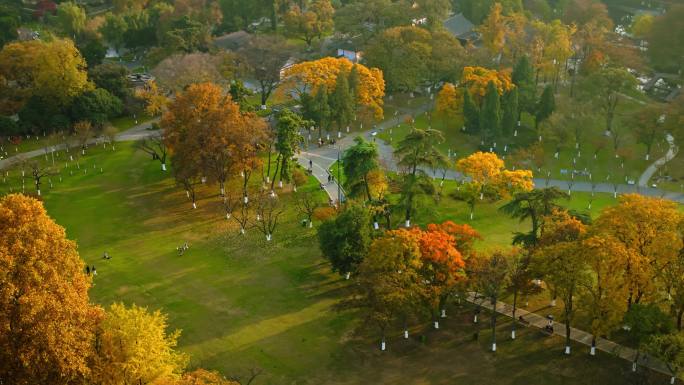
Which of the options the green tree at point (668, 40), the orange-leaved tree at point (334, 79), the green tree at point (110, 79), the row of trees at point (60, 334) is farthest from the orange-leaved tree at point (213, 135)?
the green tree at point (668, 40)

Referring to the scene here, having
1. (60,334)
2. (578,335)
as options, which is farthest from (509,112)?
(60,334)

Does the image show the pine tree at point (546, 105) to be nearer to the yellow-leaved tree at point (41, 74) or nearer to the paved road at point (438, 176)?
the paved road at point (438, 176)

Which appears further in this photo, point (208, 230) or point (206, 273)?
point (208, 230)

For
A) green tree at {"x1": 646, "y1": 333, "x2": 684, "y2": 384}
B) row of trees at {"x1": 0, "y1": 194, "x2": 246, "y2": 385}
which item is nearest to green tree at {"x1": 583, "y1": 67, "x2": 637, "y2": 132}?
green tree at {"x1": 646, "y1": 333, "x2": 684, "y2": 384}

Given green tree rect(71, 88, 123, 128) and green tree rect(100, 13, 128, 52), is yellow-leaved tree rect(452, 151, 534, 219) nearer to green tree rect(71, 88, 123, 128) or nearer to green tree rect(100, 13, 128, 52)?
green tree rect(71, 88, 123, 128)

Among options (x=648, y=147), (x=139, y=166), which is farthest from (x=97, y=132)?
(x=648, y=147)

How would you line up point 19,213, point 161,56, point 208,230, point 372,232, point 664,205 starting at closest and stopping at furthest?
1. point 19,213
2. point 664,205
3. point 372,232
4. point 208,230
5. point 161,56

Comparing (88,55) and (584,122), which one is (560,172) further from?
(88,55)

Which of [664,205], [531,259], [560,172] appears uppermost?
[664,205]
